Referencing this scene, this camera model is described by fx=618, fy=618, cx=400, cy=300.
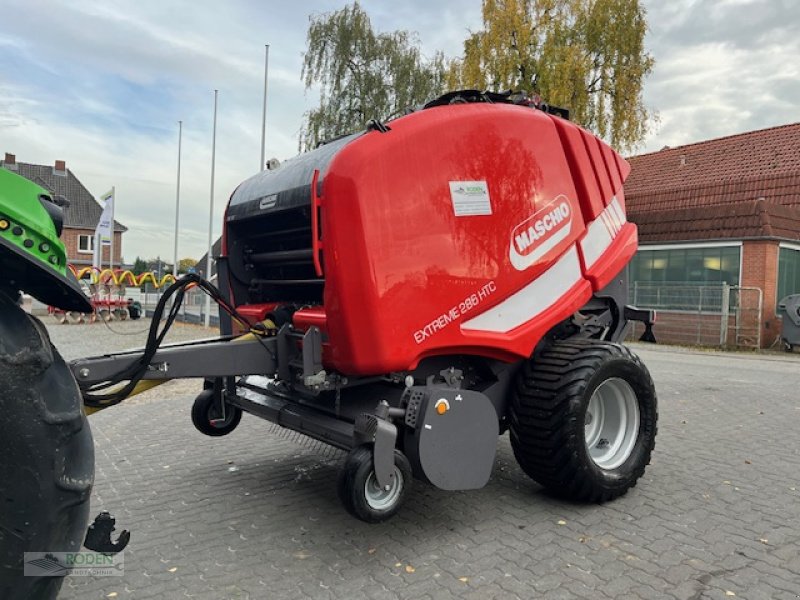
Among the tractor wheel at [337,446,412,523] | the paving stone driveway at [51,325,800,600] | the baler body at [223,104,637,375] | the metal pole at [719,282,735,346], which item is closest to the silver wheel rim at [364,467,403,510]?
the tractor wheel at [337,446,412,523]

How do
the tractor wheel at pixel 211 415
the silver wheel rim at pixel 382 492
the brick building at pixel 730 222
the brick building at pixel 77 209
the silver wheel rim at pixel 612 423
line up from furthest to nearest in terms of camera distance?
the brick building at pixel 77 209, the brick building at pixel 730 222, the tractor wheel at pixel 211 415, the silver wheel rim at pixel 612 423, the silver wheel rim at pixel 382 492

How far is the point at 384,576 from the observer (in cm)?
306

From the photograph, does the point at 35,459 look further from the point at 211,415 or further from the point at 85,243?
the point at 85,243

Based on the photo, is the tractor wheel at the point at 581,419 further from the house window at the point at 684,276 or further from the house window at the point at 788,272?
the house window at the point at 788,272

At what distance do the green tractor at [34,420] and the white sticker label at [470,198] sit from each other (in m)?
2.01

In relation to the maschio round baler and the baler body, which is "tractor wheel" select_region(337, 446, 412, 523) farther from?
the baler body

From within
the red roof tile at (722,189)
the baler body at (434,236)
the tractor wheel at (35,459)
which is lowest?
the tractor wheel at (35,459)

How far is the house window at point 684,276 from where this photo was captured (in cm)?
1775

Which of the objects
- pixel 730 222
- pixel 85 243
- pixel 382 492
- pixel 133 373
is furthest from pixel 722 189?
pixel 85 243

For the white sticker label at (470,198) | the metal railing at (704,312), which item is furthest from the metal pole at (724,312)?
the white sticker label at (470,198)

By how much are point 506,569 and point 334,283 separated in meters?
1.70

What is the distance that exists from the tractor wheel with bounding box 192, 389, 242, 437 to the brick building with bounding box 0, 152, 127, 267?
39939 millimetres

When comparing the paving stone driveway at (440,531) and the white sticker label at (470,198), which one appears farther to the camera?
the white sticker label at (470,198)

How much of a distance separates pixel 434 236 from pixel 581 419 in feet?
4.83
